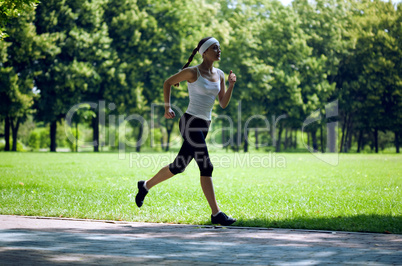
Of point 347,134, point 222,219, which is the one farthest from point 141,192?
point 347,134

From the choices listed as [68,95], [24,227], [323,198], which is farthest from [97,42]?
[24,227]

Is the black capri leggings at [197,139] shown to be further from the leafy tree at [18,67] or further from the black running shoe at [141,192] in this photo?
the leafy tree at [18,67]

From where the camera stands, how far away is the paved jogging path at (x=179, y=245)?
4.49 meters

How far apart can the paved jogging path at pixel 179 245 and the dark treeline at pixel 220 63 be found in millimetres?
33662

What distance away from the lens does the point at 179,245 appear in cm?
520

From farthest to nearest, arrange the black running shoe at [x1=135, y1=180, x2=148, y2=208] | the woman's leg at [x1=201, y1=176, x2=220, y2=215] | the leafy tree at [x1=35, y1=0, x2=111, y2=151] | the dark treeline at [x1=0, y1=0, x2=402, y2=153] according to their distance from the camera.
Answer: the dark treeline at [x1=0, y1=0, x2=402, y2=153] < the leafy tree at [x1=35, y1=0, x2=111, y2=151] < the black running shoe at [x1=135, y1=180, x2=148, y2=208] < the woman's leg at [x1=201, y1=176, x2=220, y2=215]

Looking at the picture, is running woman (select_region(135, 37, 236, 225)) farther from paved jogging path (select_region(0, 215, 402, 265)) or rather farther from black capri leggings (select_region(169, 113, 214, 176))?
paved jogging path (select_region(0, 215, 402, 265))

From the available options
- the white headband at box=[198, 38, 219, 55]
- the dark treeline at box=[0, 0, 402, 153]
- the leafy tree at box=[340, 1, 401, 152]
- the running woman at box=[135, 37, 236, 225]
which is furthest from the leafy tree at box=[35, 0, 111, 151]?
the running woman at box=[135, 37, 236, 225]

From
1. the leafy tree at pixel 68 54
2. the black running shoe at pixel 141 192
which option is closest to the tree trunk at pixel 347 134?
the leafy tree at pixel 68 54

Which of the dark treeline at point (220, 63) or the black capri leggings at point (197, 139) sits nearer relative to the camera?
the black capri leggings at point (197, 139)

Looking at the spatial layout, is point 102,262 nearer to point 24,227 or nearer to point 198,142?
point 24,227

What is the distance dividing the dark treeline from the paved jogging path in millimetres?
33662

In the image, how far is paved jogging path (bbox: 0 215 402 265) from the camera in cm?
449

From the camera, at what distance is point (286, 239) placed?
219 inches
